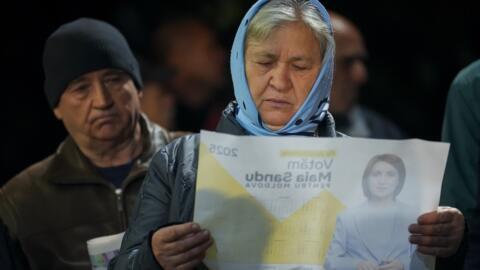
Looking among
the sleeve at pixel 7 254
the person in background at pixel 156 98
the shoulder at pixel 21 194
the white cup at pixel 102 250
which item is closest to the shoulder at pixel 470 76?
the white cup at pixel 102 250

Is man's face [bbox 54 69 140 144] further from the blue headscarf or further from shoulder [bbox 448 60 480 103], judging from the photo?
the blue headscarf

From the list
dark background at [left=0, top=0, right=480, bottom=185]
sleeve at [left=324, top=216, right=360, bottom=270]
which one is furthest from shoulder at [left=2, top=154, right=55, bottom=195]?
Answer: dark background at [left=0, top=0, right=480, bottom=185]

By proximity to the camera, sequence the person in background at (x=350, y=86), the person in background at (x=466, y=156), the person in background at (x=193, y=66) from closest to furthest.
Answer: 1. the person in background at (x=466, y=156)
2. the person in background at (x=350, y=86)
3. the person in background at (x=193, y=66)

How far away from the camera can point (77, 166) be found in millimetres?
4785

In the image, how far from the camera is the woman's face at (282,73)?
3457mm

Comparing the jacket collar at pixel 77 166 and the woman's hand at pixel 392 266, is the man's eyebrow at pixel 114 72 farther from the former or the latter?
the woman's hand at pixel 392 266

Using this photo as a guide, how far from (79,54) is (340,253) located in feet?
5.71

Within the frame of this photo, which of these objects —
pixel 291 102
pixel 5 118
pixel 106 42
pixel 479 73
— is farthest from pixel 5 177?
pixel 291 102

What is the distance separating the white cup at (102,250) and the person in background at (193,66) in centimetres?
288

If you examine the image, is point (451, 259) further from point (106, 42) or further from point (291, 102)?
point (106, 42)

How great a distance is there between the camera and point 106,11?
6.80m

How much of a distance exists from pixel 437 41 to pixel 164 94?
153cm

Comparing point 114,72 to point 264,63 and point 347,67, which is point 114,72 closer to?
point 264,63

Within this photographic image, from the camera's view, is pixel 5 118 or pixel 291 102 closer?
pixel 291 102
